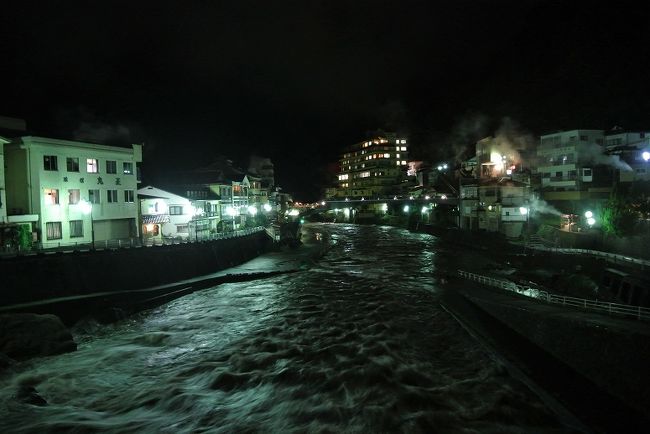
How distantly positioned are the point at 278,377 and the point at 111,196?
71.8ft

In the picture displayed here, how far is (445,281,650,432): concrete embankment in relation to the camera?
31.3 ft

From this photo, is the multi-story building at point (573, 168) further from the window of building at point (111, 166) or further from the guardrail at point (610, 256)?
the window of building at point (111, 166)

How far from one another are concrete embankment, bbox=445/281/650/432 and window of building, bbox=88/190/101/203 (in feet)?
84.8

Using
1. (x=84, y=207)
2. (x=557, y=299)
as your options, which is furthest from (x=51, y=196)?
(x=557, y=299)

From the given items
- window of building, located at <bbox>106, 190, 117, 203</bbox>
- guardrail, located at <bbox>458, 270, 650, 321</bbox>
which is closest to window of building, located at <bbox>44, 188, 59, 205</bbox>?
window of building, located at <bbox>106, 190, 117, 203</bbox>

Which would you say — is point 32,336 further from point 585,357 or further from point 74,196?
point 585,357

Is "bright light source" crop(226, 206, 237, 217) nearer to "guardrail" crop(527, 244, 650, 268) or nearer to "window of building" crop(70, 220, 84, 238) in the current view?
"window of building" crop(70, 220, 84, 238)

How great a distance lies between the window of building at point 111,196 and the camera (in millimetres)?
27891

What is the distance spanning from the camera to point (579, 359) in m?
11.4

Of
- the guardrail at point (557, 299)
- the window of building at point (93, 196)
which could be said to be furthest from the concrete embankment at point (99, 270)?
the guardrail at point (557, 299)

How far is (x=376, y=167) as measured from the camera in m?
87.9

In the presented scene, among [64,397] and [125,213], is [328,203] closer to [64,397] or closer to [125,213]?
[125,213]

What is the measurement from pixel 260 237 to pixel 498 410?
32.6 metres

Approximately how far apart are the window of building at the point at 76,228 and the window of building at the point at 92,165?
3.71 m
